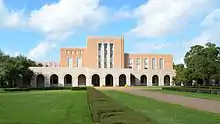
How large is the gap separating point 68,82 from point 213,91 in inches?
2165

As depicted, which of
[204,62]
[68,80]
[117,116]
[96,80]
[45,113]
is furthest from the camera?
[96,80]

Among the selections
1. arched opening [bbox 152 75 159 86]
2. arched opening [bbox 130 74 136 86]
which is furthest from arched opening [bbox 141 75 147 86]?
arched opening [bbox 130 74 136 86]

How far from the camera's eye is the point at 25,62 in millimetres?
74688

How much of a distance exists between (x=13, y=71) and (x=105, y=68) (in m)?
28.6

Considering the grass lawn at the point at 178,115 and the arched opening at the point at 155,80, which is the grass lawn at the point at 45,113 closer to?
the grass lawn at the point at 178,115

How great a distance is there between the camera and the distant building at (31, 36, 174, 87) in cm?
8450

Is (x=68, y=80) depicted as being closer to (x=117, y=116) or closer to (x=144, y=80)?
(x=144, y=80)

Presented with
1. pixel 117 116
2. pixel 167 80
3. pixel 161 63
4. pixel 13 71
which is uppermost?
pixel 161 63

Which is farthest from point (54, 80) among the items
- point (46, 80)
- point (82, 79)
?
point (82, 79)

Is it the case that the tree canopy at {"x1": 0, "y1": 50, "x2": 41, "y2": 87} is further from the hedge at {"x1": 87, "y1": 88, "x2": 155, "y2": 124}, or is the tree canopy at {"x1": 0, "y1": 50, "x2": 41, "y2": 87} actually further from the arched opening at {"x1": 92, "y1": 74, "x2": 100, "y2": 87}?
the hedge at {"x1": 87, "y1": 88, "x2": 155, "y2": 124}

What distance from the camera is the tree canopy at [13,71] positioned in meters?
60.5

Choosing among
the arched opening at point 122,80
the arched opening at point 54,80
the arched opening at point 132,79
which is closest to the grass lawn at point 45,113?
the arched opening at point 54,80

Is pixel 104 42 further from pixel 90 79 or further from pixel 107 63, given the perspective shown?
pixel 90 79

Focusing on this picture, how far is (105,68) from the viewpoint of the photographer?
287 feet
